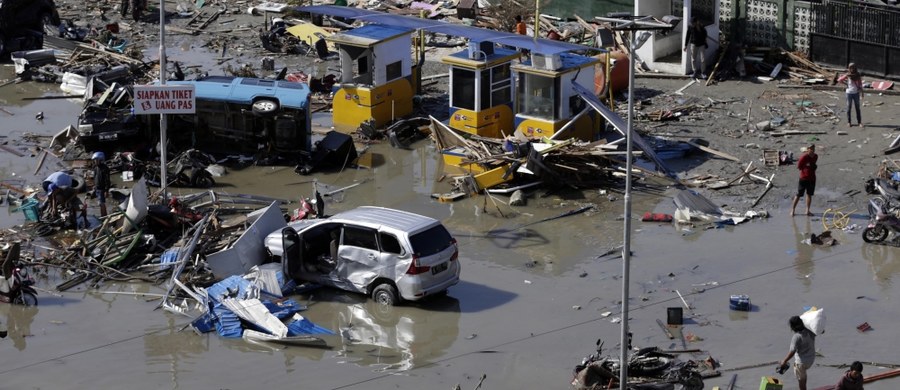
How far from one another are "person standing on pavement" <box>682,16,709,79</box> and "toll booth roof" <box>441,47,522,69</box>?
5.59 meters

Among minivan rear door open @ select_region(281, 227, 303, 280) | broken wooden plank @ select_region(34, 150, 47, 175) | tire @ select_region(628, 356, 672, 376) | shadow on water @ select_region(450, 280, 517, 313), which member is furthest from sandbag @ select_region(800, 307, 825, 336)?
broken wooden plank @ select_region(34, 150, 47, 175)

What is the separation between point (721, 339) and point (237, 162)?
13.0 metres

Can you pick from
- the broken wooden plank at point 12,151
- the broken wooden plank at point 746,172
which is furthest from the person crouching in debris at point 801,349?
the broken wooden plank at point 12,151

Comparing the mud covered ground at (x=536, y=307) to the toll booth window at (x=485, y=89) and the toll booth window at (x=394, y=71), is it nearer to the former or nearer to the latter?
the toll booth window at (x=485, y=89)

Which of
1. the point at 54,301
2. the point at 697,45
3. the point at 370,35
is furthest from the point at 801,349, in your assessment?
the point at 697,45

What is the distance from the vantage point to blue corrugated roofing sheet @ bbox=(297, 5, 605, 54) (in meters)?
26.5

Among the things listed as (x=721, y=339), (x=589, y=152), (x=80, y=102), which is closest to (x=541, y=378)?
(x=721, y=339)

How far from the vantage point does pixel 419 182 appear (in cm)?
2594

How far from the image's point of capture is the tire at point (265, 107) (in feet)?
87.0

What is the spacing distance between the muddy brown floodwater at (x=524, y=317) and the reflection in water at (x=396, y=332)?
0.03 meters

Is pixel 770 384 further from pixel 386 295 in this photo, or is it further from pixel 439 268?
pixel 386 295

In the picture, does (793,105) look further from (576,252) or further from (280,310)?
(280,310)

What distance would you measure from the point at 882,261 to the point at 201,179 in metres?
13.3

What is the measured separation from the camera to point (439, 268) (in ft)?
62.3
